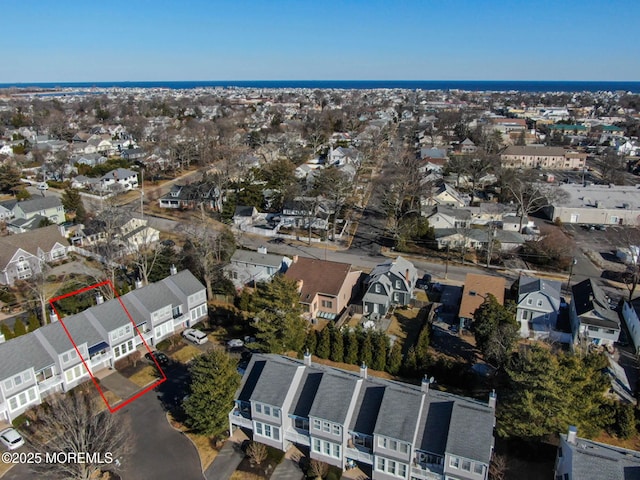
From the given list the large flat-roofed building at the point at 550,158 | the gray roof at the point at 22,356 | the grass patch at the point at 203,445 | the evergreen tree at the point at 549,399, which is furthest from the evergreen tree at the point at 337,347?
the large flat-roofed building at the point at 550,158

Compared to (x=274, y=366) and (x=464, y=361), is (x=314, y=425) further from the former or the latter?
(x=464, y=361)

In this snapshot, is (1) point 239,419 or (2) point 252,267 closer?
(1) point 239,419

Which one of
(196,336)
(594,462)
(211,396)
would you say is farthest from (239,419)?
(594,462)

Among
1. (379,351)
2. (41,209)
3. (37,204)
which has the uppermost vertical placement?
(37,204)

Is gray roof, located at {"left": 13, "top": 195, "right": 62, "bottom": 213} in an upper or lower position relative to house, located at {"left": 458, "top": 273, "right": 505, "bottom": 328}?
upper

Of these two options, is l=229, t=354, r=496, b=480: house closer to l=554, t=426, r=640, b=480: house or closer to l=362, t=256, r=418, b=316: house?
l=554, t=426, r=640, b=480: house

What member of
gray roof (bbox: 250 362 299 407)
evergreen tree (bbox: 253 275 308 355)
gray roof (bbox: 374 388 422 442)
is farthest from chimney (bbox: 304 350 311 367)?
evergreen tree (bbox: 253 275 308 355)

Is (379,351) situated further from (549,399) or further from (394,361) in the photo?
(549,399)
